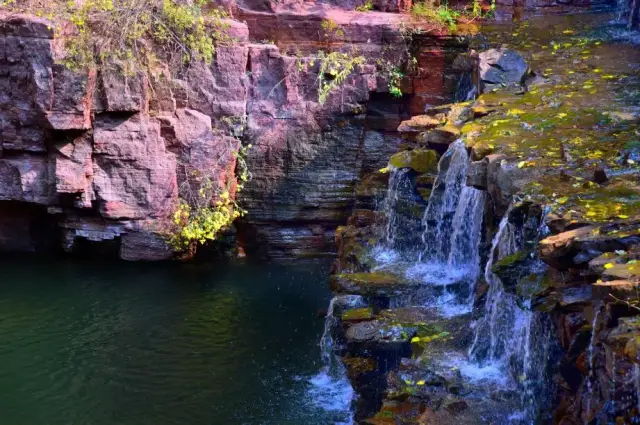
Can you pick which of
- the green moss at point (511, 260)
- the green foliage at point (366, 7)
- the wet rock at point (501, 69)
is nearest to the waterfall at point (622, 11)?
the wet rock at point (501, 69)

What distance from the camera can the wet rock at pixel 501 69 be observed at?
1183 centimetres

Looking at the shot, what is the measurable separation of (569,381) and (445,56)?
396 inches

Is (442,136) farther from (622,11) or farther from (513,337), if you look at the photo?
(622,11)

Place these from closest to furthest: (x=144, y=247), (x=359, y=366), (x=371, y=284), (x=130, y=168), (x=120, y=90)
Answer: (x=359, y=366), (x=371, y=284), (x=120, y=90), (x=130, y=168), (x=144, y=247)

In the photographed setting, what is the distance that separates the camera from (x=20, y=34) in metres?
13.1

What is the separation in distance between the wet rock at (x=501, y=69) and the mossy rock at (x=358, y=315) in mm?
4705

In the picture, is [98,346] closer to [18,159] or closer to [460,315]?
[18,159]

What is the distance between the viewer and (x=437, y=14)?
49.4 feet

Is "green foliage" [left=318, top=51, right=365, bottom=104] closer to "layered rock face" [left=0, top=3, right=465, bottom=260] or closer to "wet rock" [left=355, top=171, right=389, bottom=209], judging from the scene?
"layered rock face" [left=0, top=3, right=465, bottom=260]

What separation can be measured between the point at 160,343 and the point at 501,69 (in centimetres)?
720

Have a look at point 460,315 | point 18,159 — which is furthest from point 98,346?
point 460,315

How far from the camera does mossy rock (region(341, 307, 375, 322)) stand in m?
8.83

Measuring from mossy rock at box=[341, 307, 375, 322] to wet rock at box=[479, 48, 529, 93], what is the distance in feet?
15.4

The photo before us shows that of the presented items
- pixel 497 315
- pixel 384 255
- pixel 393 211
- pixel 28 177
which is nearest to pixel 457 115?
pixel 393 211
